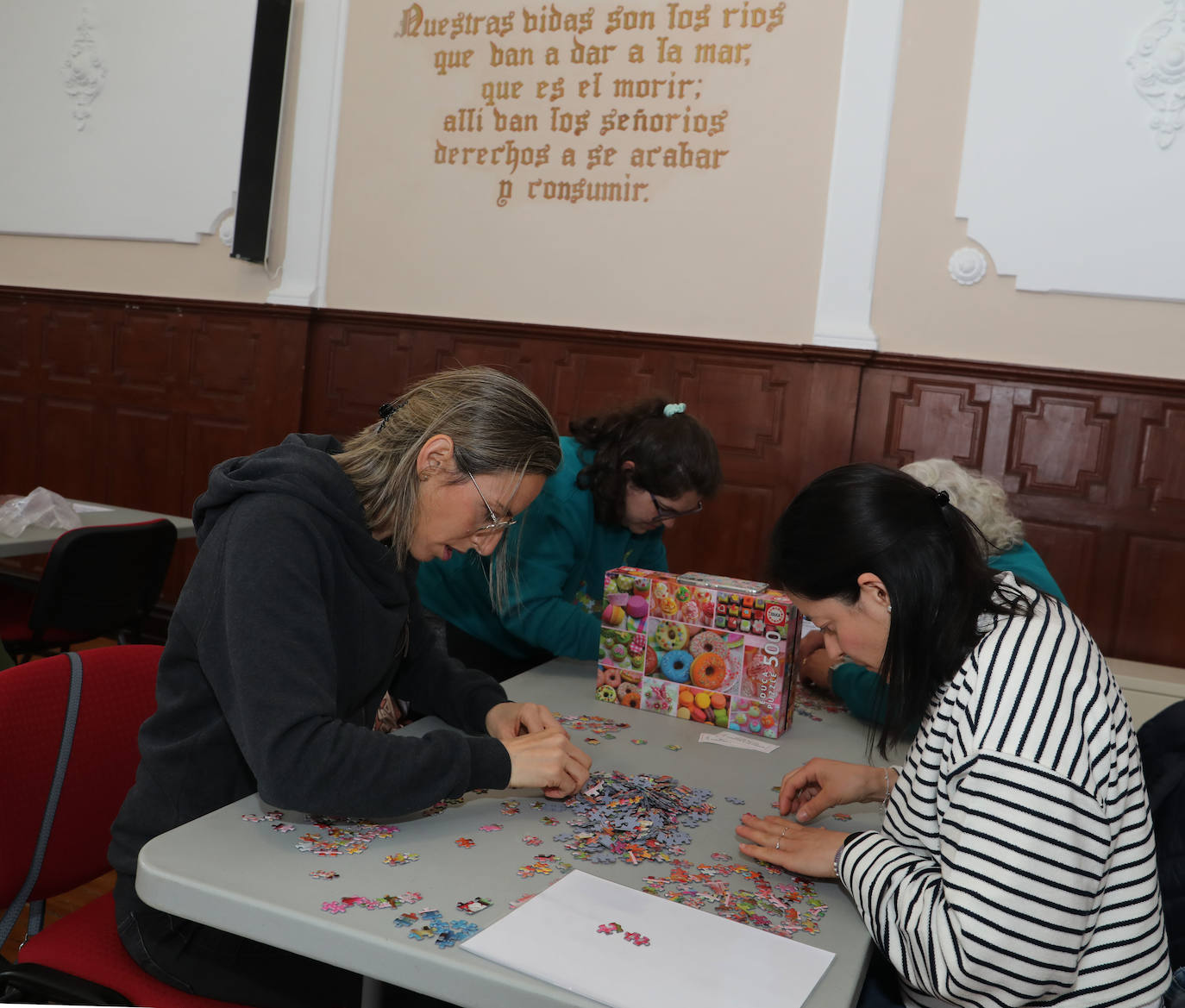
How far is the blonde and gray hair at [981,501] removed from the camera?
2324 millimetres

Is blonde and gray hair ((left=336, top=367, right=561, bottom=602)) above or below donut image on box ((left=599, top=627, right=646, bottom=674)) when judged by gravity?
above

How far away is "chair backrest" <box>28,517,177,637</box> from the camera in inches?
131

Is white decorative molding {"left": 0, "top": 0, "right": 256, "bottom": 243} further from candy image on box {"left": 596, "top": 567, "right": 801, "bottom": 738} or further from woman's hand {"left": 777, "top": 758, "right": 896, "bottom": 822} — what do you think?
woman's hand {"left": 777, "top": 758, "right": 896, "bottom": 822}

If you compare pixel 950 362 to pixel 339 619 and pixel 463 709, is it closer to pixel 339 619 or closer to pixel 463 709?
pixel 463 709

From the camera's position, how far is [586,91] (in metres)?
4.45

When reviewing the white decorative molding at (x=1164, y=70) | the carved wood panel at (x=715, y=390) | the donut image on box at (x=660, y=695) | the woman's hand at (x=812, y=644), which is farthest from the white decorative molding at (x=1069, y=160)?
the donut image on box at (x=660, y=695)

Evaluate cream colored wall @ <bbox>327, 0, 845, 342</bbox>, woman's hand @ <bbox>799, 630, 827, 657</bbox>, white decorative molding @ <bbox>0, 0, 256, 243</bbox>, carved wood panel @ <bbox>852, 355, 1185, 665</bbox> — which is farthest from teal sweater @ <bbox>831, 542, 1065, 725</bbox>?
white decorative molding @ <bbox>0, 0, 256, 243</bbox>

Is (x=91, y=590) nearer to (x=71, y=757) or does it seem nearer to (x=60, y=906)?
(x=60, y=906)

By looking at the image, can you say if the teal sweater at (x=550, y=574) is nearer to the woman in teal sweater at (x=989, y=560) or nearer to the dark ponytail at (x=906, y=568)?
the woman in teal sweater at (x=989, y=560)

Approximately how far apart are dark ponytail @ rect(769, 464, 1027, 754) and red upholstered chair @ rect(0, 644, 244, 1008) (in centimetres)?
100

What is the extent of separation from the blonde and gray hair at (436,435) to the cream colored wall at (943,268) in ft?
9.16

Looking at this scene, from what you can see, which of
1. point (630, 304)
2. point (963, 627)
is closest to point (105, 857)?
point (963, 627)

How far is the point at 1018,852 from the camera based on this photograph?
1062mm

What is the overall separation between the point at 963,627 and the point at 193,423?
15.7 feet
